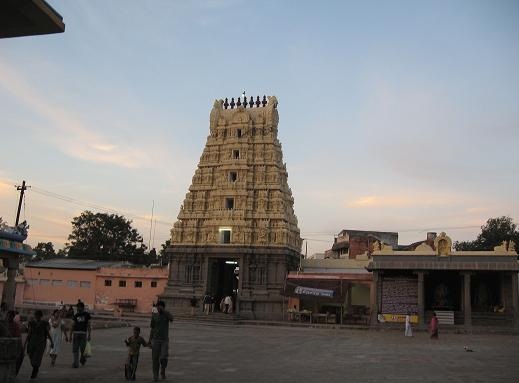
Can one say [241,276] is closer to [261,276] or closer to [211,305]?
[261,276]

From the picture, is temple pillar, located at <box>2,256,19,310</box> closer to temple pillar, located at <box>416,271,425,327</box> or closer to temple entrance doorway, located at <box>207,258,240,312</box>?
temple entrance doorway, located at <box>207,258,240,312</box>

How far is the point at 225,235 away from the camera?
1817 inches

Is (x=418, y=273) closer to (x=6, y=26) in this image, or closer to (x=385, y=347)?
(x=385, y=347)

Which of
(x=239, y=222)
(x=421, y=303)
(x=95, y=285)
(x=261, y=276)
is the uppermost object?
(x=239, y=222)

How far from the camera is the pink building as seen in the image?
4697 centimetres

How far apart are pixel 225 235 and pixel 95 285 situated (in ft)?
41.6

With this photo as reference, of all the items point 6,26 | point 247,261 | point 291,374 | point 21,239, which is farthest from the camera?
point 247,261

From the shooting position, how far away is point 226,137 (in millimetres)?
49250

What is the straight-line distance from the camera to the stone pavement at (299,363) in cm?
1263

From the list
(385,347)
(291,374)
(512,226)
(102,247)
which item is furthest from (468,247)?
(291,374)

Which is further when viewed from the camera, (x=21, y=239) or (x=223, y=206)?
(x=223, y=206)

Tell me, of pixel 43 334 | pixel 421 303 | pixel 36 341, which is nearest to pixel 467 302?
pixel 421 303

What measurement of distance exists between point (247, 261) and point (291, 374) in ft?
101

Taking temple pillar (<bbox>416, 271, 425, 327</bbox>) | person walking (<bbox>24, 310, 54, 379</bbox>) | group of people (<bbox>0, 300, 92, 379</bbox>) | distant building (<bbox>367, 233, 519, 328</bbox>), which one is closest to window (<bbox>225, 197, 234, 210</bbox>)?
distant building (<bbox>367, 233, 519, 328</bbox>)
